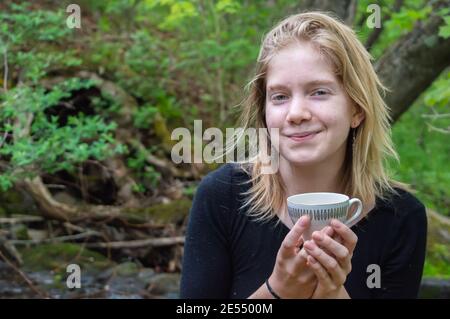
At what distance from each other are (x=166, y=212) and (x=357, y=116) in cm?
290

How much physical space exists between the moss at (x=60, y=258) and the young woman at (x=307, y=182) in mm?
2338

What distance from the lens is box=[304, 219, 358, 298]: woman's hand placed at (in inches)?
55.2

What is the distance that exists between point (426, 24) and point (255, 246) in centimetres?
250

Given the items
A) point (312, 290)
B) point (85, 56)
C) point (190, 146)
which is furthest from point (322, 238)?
point (85, 56)

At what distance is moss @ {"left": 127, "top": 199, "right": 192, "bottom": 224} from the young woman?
8.51 feet

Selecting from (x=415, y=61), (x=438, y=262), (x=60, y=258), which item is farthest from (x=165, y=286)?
(x=415, y=61)

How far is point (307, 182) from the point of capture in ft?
5.71

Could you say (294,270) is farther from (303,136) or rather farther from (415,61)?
(415,61)

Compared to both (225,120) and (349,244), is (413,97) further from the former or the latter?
(349,244)

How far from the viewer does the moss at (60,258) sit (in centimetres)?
388

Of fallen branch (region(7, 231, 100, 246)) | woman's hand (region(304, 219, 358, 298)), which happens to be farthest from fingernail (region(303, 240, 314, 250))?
fallen branch (region(7, 231, 100, 246))

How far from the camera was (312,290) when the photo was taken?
156 cm

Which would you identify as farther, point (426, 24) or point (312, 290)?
point (426, 24)

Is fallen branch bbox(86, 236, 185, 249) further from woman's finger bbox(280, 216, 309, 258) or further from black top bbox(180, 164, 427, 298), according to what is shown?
woman's finger bbox(280, 216, 309, 258)
